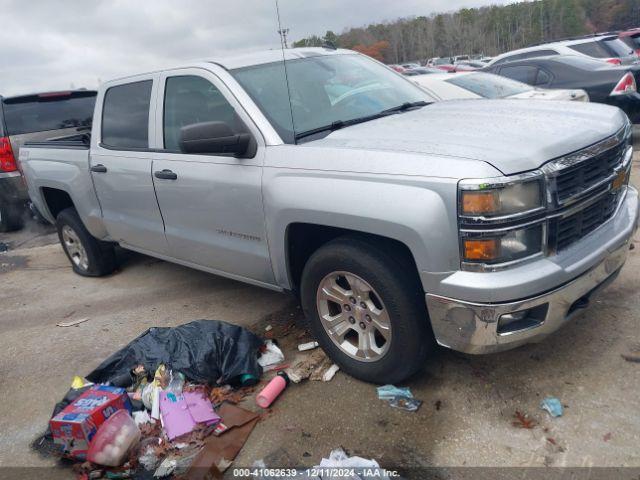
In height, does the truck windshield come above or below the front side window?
above

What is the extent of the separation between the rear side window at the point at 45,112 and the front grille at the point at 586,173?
6.62 m

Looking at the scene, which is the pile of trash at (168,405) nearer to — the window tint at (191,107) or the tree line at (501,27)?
the window tint at (191,107)

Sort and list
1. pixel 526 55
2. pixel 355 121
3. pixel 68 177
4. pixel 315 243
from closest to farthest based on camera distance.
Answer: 1. pixel 315 243
2. pixel 355 121
3. pixel 68 177
4. pixel 526 55

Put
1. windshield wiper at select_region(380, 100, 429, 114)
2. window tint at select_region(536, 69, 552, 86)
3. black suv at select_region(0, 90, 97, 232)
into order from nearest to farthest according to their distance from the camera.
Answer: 1. windshield wiper at select_region(380, 100, 429, 114)
2. black suv at select_region(0, 90, 97, 232)
3. window tint at select_region(536, 69, 552, 86)

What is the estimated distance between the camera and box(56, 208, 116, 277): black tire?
18.0ft

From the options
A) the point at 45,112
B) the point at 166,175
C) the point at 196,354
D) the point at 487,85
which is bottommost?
the point at 196,354

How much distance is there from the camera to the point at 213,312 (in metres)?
4.43

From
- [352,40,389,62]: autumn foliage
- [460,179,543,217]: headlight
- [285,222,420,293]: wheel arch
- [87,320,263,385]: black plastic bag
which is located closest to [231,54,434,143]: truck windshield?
[285,222,420,293]: wheel arch

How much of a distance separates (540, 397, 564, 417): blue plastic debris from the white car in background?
5048 mm

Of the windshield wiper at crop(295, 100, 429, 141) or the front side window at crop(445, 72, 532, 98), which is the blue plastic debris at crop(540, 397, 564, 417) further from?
the front side window at crop(445, 72, 532, 98)

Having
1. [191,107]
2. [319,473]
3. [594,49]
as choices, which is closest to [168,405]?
[319,473]

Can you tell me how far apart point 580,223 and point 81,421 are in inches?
107

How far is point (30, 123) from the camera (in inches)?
288

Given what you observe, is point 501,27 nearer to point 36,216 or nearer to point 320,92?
point 36,216
